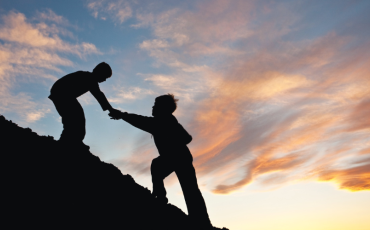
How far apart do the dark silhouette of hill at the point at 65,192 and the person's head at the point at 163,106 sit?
6.26 feet

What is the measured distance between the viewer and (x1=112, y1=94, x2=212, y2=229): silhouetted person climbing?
18.9 feet

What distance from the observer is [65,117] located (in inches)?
259

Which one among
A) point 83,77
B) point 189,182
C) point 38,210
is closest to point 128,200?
point 189,182

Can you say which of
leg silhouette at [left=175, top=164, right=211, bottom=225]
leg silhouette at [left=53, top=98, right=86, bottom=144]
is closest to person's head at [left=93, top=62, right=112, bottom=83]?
leg silhouette at [left=53, top=98, right=86, bottom=144]

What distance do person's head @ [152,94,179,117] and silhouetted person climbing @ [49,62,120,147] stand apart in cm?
108

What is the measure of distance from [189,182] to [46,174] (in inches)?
116

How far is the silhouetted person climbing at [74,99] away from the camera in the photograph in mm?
6562

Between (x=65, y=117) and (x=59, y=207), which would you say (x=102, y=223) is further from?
(x=65, y=117)

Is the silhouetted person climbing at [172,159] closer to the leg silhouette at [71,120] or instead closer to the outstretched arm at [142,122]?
the outstretched arm at [142,122]

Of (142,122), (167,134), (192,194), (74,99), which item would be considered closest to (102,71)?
(74,99)

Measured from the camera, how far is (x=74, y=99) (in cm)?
682

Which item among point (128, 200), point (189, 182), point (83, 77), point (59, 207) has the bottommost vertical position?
point (59, 207)

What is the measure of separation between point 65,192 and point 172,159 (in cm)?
232

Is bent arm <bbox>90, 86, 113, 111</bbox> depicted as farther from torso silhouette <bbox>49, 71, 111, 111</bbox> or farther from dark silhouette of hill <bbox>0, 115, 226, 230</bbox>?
dark silhouette of hill <bbox>0, 115, 226, 230</bbox>
